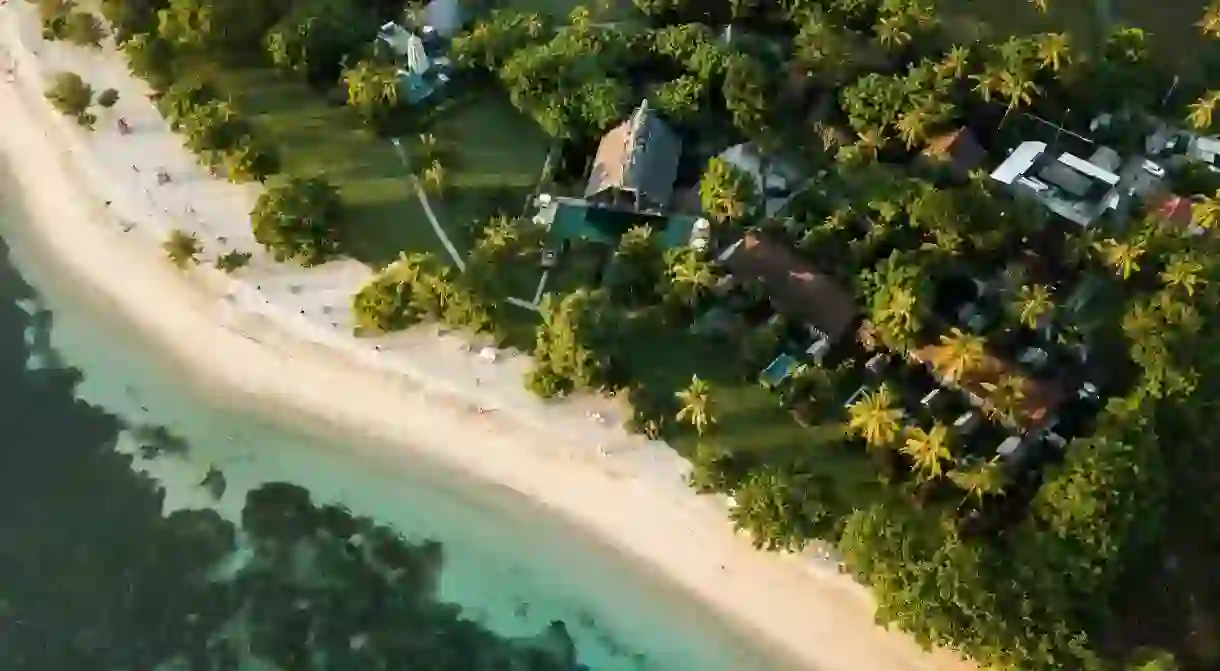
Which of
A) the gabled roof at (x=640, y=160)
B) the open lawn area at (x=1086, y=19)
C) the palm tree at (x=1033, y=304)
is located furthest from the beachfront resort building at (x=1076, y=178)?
the gabled roof at (x=640, y=160)

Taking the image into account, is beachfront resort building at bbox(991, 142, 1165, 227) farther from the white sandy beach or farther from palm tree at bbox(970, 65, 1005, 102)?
the white sandy beach

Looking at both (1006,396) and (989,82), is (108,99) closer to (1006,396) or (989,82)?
(989,82)

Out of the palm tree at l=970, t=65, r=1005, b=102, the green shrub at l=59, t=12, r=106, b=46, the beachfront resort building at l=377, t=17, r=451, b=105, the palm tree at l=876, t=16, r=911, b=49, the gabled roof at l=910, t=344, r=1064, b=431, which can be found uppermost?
the green shrub at l=59, t=12, r=106, b=46

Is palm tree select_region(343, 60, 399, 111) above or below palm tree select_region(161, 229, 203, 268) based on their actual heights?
above

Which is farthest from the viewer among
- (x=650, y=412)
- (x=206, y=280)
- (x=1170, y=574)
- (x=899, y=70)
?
(x=899, y=70)

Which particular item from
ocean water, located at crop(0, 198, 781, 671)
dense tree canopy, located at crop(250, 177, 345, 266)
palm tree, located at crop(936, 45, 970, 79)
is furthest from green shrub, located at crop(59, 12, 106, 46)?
palm tree, located at crop(936, 45, 970, 79)

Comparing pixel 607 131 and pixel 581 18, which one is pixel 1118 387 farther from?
pixel 581 18

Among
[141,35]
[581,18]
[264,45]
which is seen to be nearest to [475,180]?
[581,18]
